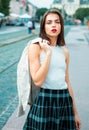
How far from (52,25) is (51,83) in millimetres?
460

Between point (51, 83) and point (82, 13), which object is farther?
point (82, 13)

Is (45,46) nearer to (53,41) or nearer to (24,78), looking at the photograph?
(53,41)

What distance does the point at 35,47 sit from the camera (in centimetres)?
288

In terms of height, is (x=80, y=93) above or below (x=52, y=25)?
below

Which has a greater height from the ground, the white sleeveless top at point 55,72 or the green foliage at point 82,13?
the white sleeveless top at point 55,72

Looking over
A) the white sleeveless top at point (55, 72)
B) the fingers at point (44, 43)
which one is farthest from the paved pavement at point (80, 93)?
the fingers at point (44, 43)

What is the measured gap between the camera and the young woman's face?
293 centimetres

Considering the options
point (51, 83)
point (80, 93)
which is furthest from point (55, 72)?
point (80, 93)

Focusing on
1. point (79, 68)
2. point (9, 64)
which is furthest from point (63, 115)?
point (9, 64)

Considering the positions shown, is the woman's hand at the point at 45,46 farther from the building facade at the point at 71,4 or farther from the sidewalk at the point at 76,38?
the building facade at the point at 71,4

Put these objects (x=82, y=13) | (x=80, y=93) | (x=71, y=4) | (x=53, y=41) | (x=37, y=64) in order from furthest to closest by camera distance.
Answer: (x=71, y=4)
(x=82, y=13)
(x=80, y=93)
(x=53, y=41)
(x=37, y=64)

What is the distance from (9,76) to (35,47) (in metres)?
6.48

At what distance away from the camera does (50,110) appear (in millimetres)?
2924

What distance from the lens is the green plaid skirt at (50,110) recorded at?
2.92 m
